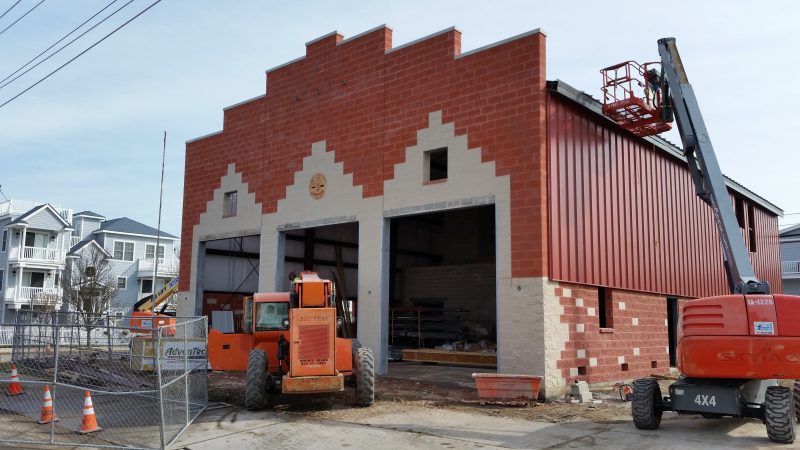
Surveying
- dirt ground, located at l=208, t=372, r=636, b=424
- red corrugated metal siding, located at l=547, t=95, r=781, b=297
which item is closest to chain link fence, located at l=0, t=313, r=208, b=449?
dirt ground, located at l=208, t=372, r=636, b=424

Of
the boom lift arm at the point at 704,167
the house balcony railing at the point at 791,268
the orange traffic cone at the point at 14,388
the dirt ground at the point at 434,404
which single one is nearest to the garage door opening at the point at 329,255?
the dirt ground at the point at 434,404

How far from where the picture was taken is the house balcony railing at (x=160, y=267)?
52875 mm

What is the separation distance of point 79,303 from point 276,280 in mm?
22074

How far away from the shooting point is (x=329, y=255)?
28.8m

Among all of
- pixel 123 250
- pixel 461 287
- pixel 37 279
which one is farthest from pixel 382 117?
pixel 123 250

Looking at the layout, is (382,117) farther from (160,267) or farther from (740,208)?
(160,267)

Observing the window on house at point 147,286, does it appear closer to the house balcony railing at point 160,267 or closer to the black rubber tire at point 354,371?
the house balcony railing at point 160,267

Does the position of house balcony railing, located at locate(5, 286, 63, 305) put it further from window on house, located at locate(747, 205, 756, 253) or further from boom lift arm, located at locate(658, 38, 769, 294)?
boom lift arm, located at locate(658, 38, 769, 294)

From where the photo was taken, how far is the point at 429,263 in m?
32.1

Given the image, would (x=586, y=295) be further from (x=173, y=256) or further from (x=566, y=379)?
(x=173, y=256)

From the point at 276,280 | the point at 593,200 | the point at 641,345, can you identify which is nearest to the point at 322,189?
the point at 276,280

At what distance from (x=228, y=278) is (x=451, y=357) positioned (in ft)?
34.1

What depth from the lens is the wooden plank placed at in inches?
802

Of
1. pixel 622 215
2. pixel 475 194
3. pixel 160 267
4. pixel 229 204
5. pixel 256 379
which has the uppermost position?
pixel 229 204
